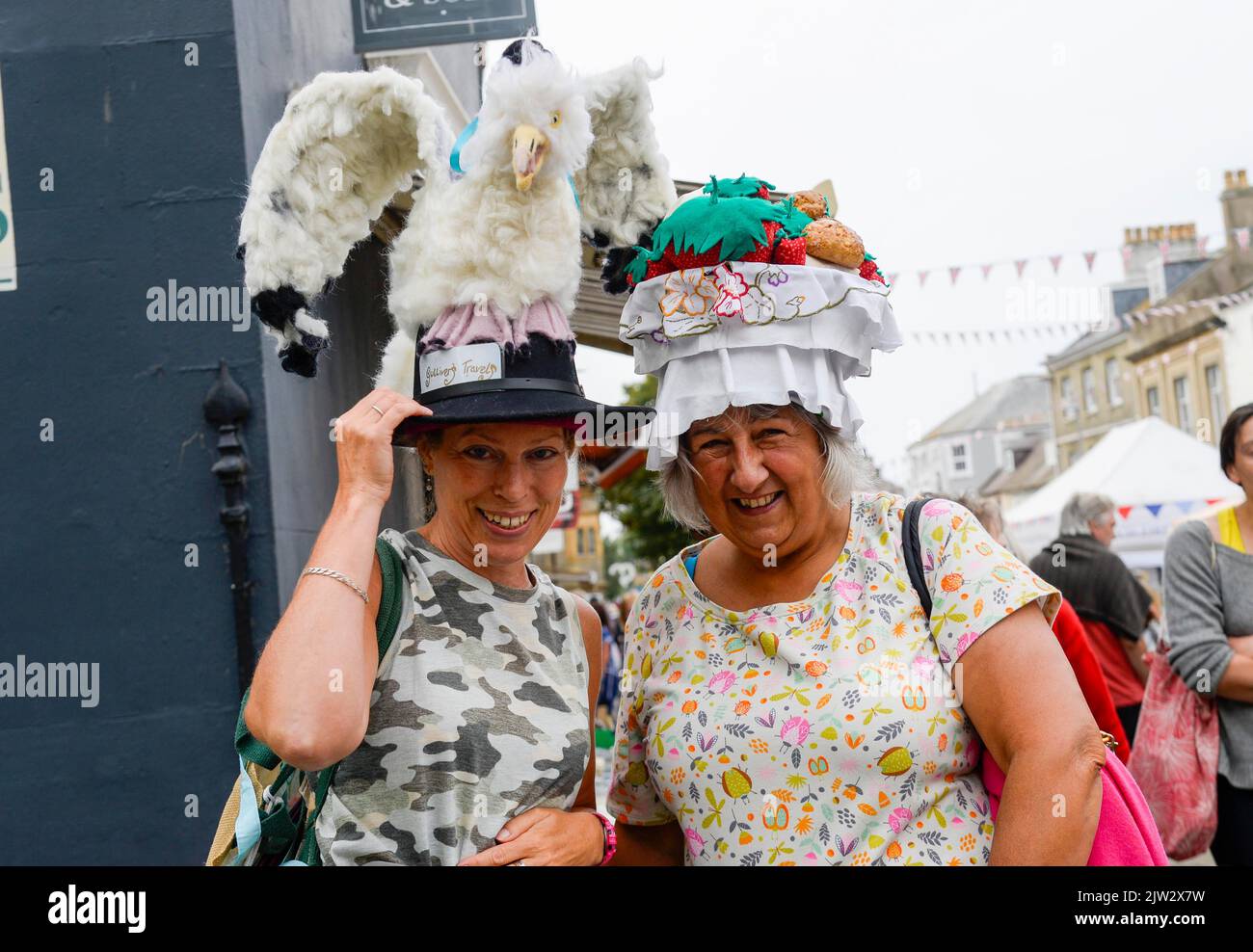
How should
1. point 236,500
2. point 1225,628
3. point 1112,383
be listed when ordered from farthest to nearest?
point 1112,383 → point 236,500 → point 1225,628

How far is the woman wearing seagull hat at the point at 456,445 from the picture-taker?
177cm

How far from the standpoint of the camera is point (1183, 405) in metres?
32.3

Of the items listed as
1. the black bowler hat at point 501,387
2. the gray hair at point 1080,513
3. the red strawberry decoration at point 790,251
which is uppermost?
the red strawberry decoration at point 790,251

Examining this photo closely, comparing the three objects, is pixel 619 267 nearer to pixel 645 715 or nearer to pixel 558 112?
pixel 558 112

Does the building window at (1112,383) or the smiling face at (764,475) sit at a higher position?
the building window at (1112,383)

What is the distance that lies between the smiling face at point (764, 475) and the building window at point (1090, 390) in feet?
143

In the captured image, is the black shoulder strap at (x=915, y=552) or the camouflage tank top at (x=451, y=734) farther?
the black shoulder strap at (x=915, y=552)

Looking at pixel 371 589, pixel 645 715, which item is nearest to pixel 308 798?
pixel 371 589

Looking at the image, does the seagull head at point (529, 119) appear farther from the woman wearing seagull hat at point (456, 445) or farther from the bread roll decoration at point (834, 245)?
the bread roll decoration at point (834, 245)

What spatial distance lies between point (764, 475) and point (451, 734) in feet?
2.35

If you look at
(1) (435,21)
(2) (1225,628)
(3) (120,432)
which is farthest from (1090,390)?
(3) (120,432)

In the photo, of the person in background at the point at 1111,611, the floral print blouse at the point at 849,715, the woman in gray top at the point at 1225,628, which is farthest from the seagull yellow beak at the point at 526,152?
the person in background at the point at 1111,611

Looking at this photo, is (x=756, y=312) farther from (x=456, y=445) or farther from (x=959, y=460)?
(x=959, y=460)
